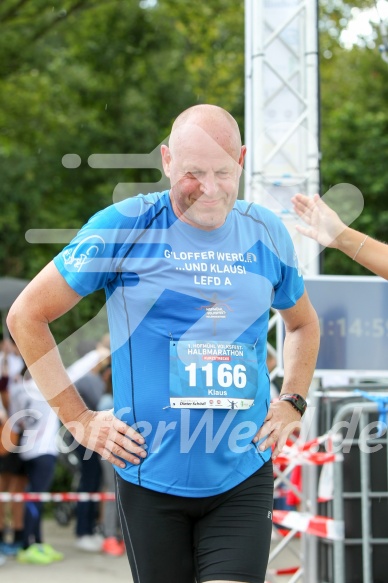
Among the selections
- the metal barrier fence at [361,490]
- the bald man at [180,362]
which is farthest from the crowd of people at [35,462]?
the bald man at [180,362]

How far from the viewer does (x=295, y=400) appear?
311 centimetres

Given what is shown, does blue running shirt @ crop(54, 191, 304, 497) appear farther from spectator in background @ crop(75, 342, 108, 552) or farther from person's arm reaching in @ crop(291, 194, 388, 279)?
spectator in background @ crop(75, 342, 108, 552)

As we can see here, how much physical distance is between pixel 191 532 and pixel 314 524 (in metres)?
2.90

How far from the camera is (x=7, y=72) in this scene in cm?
1866

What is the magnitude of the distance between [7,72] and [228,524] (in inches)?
672

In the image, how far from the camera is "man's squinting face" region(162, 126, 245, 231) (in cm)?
275

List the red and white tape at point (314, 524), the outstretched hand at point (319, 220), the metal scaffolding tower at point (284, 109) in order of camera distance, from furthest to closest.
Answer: the metal scaffolding tower at point (284, 109), the red and white tape at point (314, 524), the outstretched hand at point (319, 220)

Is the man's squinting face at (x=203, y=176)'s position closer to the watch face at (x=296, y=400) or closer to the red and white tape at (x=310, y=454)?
the watch face at (x=296, y=400)

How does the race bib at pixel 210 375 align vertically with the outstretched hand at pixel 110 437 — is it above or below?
above

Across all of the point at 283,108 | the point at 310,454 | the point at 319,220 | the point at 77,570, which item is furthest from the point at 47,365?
the point at 77,570

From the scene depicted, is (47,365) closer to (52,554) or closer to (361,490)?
(361,490)

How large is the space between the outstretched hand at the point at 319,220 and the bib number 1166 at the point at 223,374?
0.56 m

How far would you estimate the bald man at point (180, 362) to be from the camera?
274 cm

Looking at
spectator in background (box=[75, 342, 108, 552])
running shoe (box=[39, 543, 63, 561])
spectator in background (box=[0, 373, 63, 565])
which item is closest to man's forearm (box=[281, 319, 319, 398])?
spectator in background (box=[0, 373, 63, 565])
